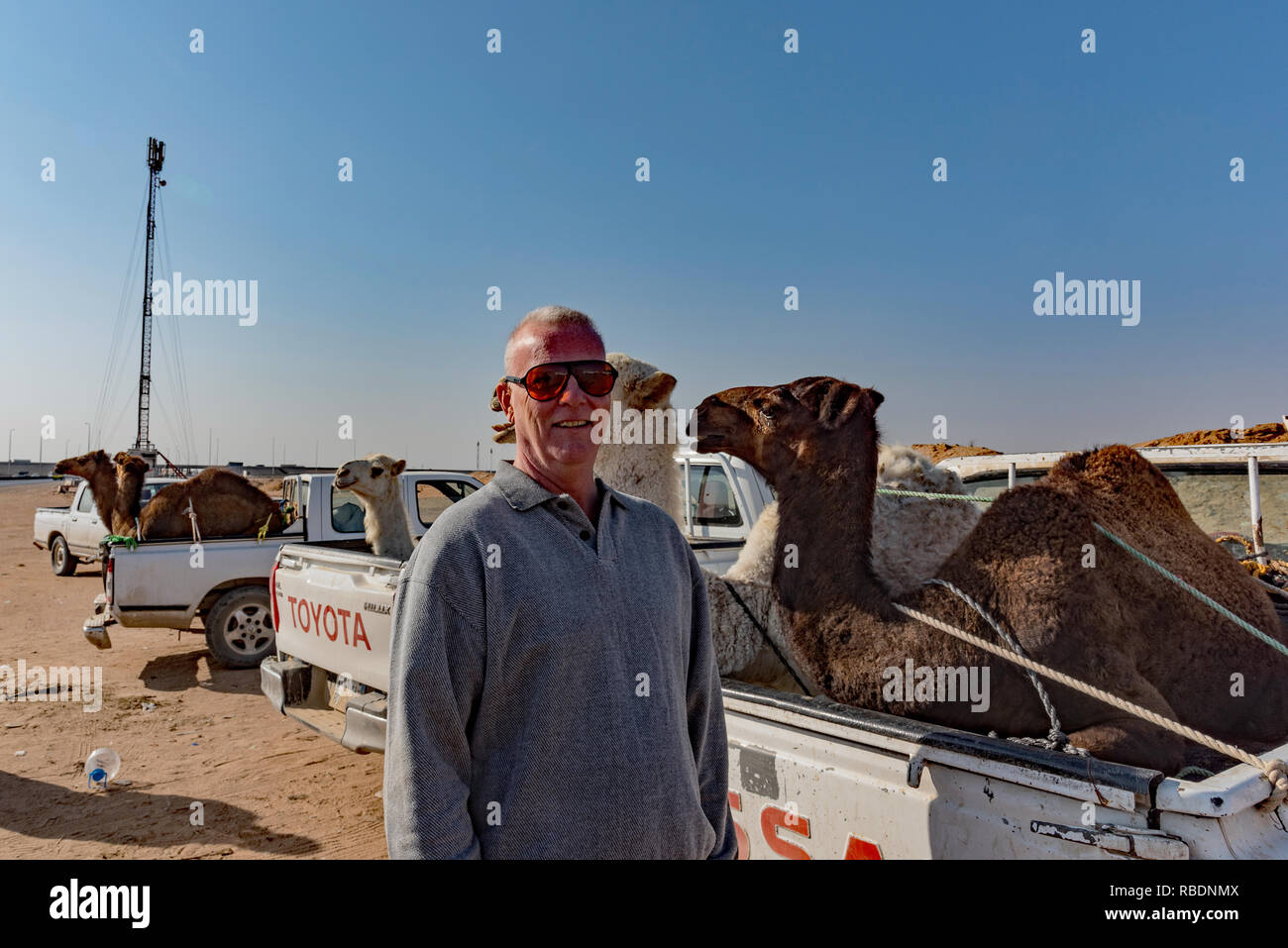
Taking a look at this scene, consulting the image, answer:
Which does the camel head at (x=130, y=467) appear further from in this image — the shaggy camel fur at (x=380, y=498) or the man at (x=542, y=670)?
the man at (x=542, y=670)

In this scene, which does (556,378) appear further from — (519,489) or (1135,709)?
(1135,709)

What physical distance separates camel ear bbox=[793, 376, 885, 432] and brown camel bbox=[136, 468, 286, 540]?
32.6 feet

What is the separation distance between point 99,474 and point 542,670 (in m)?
16.0

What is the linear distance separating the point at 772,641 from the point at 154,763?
5592 mm

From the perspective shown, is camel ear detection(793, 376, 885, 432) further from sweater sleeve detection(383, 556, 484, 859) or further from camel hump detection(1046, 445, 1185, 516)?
sweater sleeve detection(383, 556, 484, 859)

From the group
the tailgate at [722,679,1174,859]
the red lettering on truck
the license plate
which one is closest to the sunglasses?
the tailgate at [722,679,1174,859]

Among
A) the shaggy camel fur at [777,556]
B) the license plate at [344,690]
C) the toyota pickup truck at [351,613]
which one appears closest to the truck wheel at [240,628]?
the toyota pickup truck at [351,613]

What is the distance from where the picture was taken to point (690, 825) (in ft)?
5.62

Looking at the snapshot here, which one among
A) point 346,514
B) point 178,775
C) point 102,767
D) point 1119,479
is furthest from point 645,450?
point 346,514

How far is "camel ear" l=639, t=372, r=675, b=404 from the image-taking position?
499cm

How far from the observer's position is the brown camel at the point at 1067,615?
9.09ft

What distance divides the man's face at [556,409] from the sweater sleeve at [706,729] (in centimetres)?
→ 44
